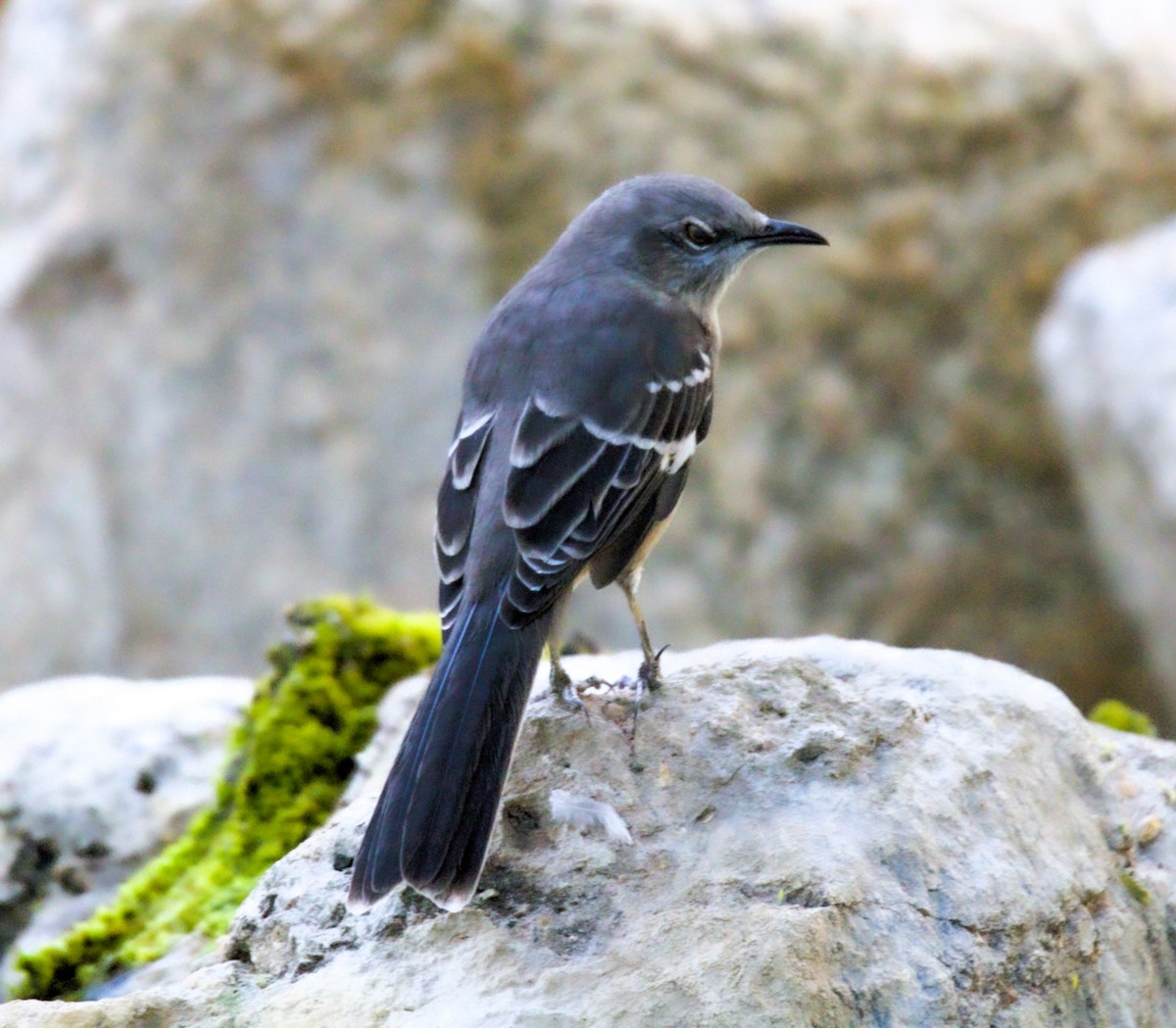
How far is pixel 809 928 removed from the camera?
362cm

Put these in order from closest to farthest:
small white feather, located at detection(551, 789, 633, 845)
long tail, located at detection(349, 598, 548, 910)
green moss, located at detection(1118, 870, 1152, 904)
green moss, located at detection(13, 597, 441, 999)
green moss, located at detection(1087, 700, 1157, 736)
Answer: long tail, located at detection(349, 598, 548, 910) < small white feather, located at detection(551, 789, 633, 845) < green moss, located at detection(1118, 870, 1152, 904) < green moss, located at detection(13, 597, 441, 999) < green moss, located at detection(1087, 700, 1157, 736)

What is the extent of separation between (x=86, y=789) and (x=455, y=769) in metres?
2.10

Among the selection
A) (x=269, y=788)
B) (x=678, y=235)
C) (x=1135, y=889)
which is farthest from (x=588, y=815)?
(x=678, y=235)

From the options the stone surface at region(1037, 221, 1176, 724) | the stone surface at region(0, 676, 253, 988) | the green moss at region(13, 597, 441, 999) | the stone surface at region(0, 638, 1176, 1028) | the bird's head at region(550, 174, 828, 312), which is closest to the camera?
the stone surface at region(0, 638, 1176, 1028)

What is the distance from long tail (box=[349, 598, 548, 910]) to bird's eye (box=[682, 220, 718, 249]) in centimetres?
179

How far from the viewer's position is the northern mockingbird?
3842mm

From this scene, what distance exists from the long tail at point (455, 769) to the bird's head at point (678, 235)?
1.66 meters

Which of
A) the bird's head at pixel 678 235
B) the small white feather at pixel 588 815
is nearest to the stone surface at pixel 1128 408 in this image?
the bird's head at pixel 678 235

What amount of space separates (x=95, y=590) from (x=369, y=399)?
2141mm

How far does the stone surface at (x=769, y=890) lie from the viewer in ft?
11.6

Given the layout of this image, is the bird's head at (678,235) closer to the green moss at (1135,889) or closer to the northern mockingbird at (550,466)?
the northern mockingbird at (550,466)

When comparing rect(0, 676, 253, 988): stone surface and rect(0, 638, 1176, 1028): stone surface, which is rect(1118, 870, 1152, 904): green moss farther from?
rect(0, 676, 253, 988): stone surface

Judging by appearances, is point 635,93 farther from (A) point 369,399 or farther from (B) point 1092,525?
(B) point 1092,525

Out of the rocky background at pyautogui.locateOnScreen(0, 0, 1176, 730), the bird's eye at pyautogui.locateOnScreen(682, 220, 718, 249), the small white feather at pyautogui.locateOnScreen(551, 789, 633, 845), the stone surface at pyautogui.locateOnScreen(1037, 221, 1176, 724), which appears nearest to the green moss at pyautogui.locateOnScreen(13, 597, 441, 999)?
the small white feather at pyautogui.locateOnScreen(551, 789, 633, 845)
